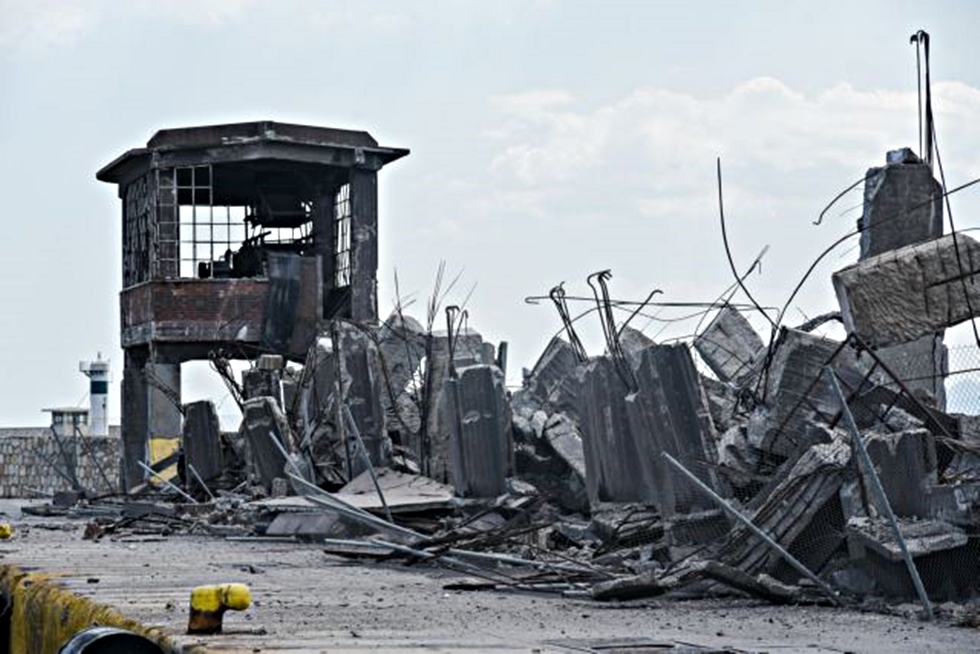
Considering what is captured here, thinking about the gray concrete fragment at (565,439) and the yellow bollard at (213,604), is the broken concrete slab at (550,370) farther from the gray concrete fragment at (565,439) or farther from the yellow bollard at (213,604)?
the yellow bollard at (213,604)

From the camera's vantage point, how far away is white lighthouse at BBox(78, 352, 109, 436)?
5766cm

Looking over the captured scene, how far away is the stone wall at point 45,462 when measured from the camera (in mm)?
48938

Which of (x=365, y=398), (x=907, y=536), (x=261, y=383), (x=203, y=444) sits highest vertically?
(x=261, y=383)

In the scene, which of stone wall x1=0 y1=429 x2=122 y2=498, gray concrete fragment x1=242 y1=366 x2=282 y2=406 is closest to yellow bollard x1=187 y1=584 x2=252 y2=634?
gray concrete fragment x1=242 y1=366 x2=282 y2=406

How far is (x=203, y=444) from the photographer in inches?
1264

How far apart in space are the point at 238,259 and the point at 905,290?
30.8 metres

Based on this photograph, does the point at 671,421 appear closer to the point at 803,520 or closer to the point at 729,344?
the point at 803,520

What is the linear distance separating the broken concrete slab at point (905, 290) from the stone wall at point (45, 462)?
3592 centimetres

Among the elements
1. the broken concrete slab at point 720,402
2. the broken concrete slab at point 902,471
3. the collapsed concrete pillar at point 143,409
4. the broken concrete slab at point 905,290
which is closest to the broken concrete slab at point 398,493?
the broken concrete slab at point 720,402

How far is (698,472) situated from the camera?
591 inches

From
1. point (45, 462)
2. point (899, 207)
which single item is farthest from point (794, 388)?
point (45, 462)

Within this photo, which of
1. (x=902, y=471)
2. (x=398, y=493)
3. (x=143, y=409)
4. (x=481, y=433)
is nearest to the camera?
(x=902, y=471)

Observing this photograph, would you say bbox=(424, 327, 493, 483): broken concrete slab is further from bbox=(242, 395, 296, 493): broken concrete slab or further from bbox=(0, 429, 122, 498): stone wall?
bbox=(0, 429, 122, 498): stone wall

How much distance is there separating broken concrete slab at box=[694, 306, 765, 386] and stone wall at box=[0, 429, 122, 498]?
27.7 m
